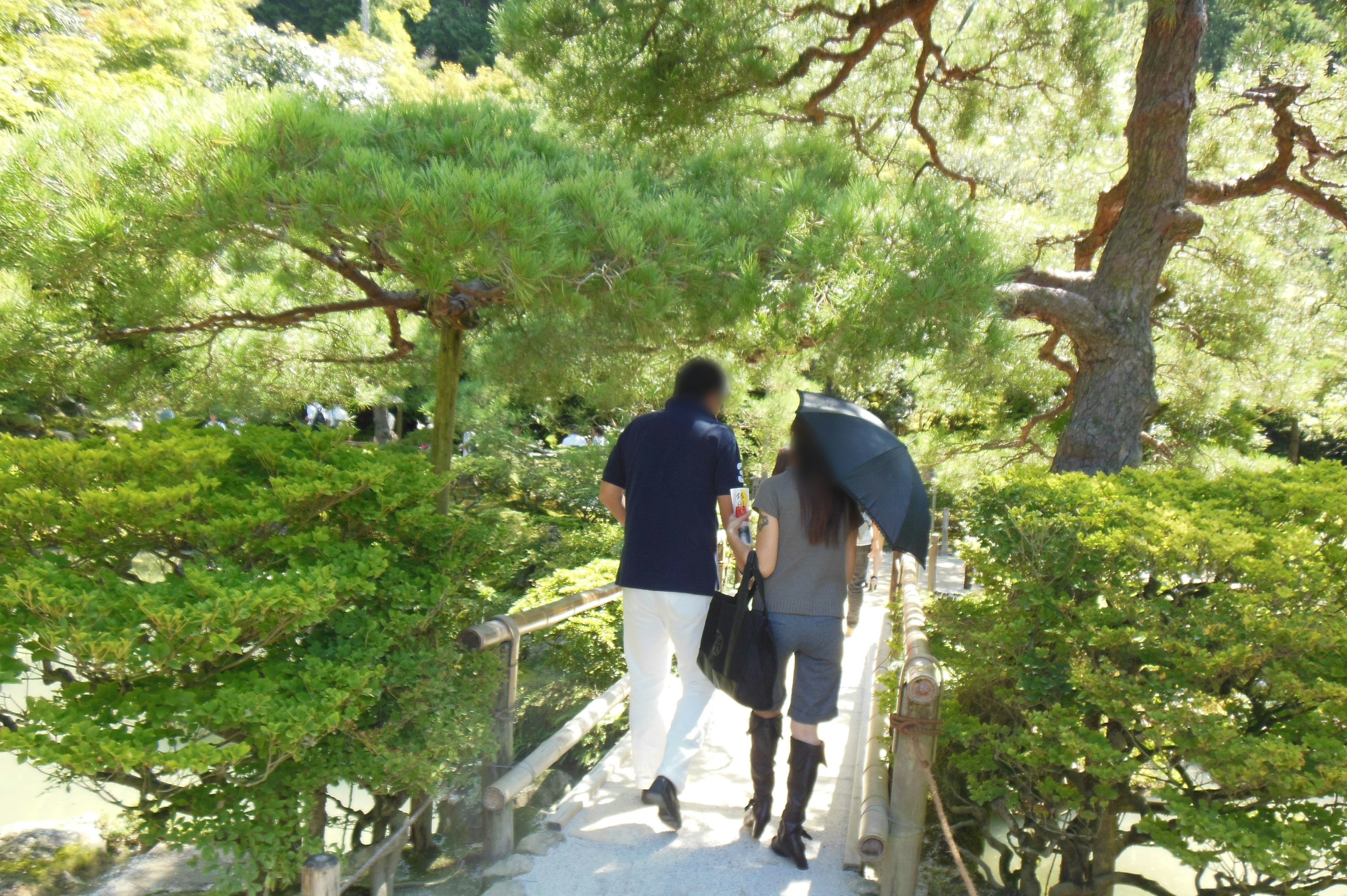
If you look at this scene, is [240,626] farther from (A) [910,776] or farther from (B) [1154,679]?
(B) [1154,679]

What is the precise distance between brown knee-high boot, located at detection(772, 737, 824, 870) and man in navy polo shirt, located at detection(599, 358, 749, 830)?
340 millimetres

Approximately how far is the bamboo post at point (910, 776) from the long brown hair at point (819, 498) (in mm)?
486

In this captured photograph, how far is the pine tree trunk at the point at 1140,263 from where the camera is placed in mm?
4121

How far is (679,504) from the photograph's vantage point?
2.64m

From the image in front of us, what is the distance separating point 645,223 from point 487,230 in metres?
0.56

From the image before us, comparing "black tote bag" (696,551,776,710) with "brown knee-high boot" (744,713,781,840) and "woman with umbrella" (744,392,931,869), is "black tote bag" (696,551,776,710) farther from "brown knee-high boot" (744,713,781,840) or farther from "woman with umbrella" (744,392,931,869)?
"brown knee-high boot" (744,713,781,840)

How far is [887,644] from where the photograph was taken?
391 centimetres

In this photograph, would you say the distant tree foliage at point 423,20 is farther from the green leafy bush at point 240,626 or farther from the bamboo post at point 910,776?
the bamboo post at point 910,776

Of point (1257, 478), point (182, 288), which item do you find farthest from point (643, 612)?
point (1257, 478)

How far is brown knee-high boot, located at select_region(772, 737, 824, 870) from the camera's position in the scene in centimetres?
259

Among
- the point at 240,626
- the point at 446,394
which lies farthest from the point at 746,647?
the point at 446,394

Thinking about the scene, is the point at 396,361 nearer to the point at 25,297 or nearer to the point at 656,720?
the point at 25,297

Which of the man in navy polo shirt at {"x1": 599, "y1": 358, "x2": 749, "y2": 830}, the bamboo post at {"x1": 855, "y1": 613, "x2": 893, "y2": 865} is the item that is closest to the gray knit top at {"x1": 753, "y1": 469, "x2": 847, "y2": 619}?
the man in navy polo shirt at {"x1": 599, "y1": 358, "x2": 749, "y2": 830}

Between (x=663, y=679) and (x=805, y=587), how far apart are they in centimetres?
65
